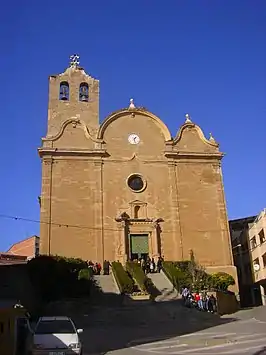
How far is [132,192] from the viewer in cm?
3619

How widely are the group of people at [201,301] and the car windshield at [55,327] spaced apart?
13.1 m

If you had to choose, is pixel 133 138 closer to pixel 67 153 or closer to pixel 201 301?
pixel 67 153

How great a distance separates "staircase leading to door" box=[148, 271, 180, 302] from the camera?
25641 millimetres

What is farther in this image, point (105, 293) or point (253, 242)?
point (253, 242)

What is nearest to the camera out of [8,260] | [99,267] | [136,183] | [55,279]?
[55,279]

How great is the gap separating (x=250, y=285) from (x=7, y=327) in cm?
3761

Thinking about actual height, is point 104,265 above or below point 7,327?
above

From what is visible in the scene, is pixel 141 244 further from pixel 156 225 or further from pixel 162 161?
pixel 162 161

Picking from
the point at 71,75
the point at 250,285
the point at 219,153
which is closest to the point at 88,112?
the point at 71,75

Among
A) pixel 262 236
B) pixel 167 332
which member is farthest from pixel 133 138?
pixel 167 332

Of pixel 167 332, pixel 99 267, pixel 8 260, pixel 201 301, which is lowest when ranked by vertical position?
pixel 167 332

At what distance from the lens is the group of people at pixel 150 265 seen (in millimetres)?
31781

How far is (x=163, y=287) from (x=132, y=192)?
10.2m

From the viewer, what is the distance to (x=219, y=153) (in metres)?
38.6
